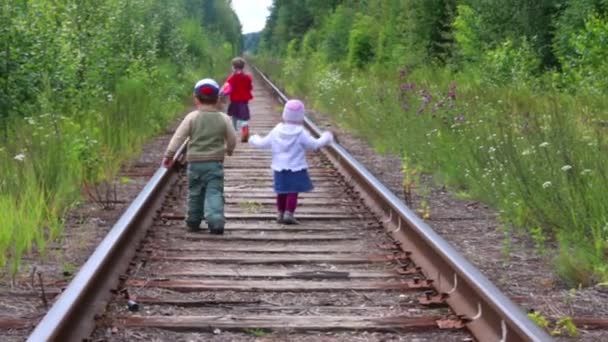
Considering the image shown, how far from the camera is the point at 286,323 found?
16.8ft

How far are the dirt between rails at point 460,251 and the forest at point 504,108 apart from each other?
17 centimetres

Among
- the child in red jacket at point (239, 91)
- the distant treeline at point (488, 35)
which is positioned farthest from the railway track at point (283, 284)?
the distant treeline at point (488, 35)

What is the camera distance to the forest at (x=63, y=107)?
306 inches

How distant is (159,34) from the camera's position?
91.1 feet

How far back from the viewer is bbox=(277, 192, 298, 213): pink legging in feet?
28.6

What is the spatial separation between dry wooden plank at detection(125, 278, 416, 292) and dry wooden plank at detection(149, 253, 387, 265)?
662mm

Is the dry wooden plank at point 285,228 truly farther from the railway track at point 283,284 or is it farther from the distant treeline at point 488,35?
the distant treeline at point 488,35

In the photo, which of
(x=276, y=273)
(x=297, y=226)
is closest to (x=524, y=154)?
(x=297, y=226)

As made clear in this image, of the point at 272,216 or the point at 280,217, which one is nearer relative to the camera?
the point at 280,217

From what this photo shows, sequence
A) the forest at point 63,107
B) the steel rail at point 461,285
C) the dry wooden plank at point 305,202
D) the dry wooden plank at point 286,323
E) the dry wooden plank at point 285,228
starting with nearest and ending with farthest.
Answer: the steel rail at point 461,285, the dry wooden plank at point 286,323, the forest at point 63,107, the dry wooden plank at point 285,228, the dry wooden plank at point 305,202

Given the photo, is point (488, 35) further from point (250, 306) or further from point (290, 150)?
point (250, 306)

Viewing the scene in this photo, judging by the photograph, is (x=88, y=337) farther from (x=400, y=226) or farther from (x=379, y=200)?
(x=379, y=200)

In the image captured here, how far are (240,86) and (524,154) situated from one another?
8762mm

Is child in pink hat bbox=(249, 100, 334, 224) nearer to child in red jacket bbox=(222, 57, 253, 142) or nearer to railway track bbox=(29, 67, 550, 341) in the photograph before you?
railway track bbox=(29, 67, 550, 341)
